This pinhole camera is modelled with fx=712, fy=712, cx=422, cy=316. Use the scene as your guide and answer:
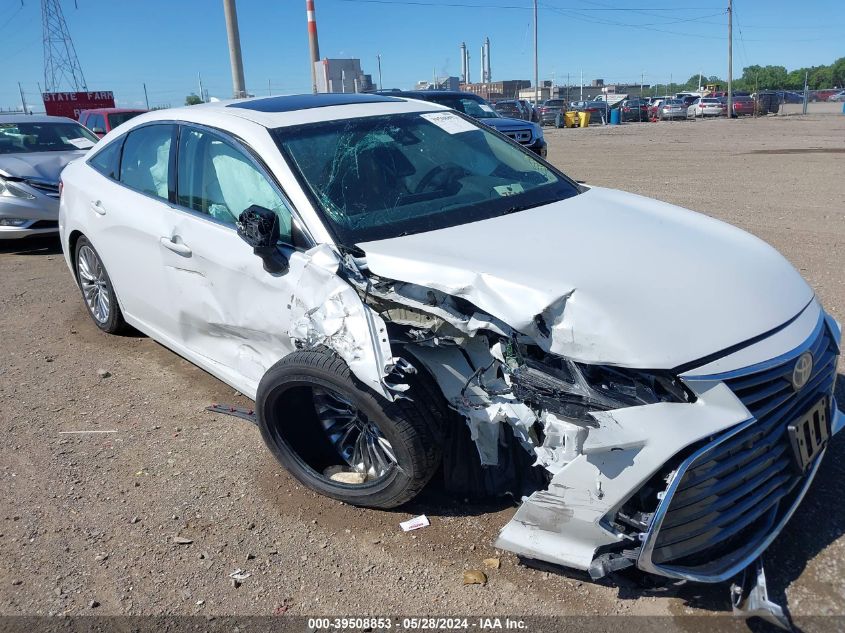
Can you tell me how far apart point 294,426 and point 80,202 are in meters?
2.82

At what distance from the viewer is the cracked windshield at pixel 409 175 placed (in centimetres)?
324

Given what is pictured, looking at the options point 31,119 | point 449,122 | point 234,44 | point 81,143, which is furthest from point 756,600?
point 234,44

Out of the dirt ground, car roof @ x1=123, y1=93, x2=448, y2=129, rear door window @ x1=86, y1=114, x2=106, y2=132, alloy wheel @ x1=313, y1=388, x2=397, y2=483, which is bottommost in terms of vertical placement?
the dirt ground

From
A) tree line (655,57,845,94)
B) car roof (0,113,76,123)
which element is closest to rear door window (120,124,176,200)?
car roof (0,113,76,123)

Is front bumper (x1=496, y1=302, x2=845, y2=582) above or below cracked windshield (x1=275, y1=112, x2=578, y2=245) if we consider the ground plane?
below

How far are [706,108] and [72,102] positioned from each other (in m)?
34.1

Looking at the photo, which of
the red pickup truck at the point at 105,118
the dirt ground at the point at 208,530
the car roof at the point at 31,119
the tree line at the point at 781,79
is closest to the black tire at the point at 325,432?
the dirt ground at the point at 208,530

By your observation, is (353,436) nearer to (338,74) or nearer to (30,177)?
(30,177)

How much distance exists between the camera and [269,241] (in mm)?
3043

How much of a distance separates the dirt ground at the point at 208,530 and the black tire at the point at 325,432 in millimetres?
162

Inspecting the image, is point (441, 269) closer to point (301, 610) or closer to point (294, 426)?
point (294, 426)

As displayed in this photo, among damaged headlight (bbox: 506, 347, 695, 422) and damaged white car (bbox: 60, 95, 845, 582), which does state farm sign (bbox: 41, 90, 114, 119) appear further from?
damaged headlight (bbox: 506, 347, 695, 422)

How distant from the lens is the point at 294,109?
3.88 m

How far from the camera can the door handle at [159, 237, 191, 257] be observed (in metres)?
3.71
